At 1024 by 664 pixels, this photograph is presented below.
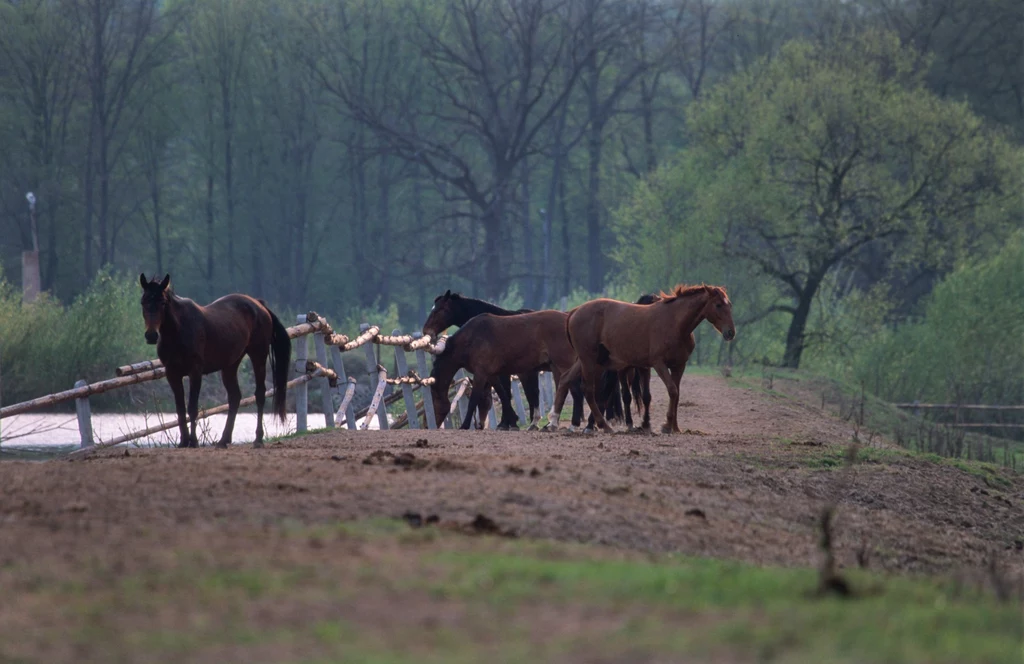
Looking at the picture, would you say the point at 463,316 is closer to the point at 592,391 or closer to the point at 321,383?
the point at 321,383

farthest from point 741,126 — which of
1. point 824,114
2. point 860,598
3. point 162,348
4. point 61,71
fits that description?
point 860,598

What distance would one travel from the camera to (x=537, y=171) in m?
78.4

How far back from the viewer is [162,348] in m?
13.1

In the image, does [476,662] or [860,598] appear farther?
[860,598]

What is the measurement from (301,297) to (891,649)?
6241cm

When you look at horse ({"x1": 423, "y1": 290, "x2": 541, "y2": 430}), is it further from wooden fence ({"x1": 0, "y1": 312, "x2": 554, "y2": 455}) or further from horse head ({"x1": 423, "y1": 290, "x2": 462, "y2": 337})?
wooden fence ({"x1": 0, "y1": 312, "x2": 554, "y2": 455})

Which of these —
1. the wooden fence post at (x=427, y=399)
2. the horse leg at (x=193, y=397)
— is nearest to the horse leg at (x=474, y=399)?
the wooden fence post at (x=427, y=399)

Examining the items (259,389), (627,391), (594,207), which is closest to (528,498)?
(259,389)

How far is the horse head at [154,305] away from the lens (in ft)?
41.3

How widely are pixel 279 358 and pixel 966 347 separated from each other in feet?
89.8

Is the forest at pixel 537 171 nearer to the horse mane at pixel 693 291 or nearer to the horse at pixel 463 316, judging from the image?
the horse at pixel 463 316

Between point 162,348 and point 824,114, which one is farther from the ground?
point 824,114

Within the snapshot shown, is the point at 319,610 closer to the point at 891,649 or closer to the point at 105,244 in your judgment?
the point at 891,649

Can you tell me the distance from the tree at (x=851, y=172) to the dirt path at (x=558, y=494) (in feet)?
75.5
